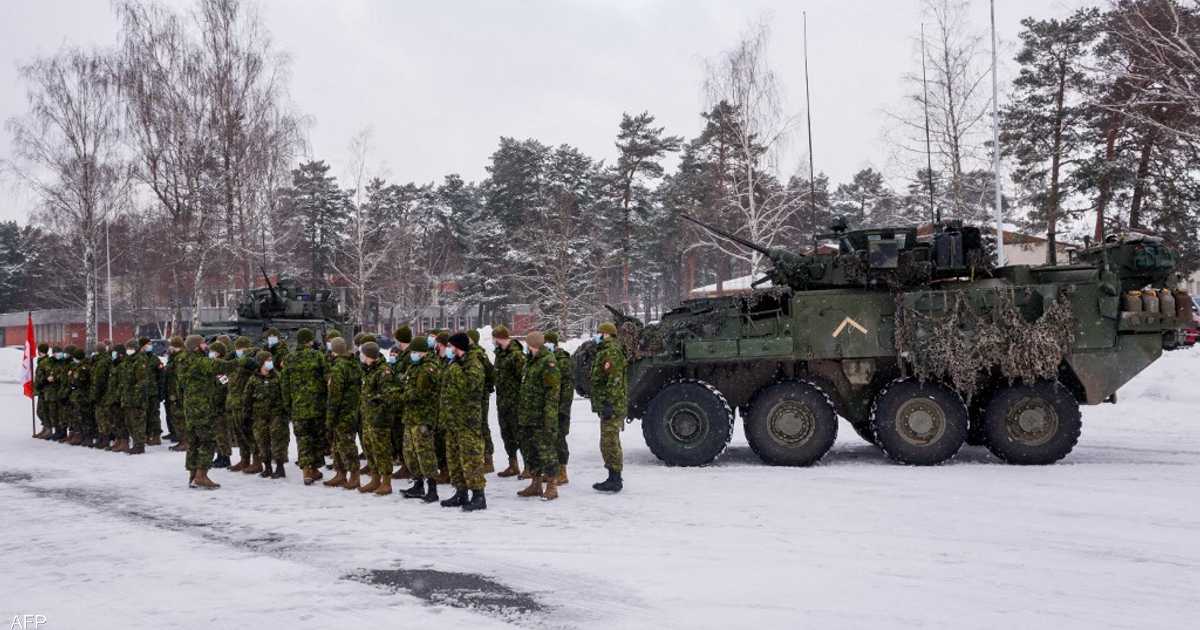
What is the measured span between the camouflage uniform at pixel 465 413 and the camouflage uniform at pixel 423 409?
37 cm

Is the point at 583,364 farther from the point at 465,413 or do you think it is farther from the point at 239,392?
the point at 239,392

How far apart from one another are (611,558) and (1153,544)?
3.88m

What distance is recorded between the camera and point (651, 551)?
6695 millimetres

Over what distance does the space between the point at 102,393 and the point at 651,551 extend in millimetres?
10472

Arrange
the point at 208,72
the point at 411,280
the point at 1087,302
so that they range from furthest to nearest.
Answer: the point at 411,280, the point at 208,72, the point at 1087,302

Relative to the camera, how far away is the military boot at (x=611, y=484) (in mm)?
9109

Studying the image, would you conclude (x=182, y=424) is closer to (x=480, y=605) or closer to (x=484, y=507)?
(x=484, y=507)

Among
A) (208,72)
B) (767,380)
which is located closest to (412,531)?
(767,380)

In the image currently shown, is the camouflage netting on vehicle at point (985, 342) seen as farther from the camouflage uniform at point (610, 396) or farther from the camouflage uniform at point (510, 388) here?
the camouflage uniform at point (510, 388)

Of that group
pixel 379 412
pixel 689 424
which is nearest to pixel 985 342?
pixel 689 424

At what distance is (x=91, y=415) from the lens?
47.2 ft

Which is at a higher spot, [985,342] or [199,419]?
[985,342]

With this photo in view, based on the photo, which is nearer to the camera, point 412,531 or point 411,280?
point 412,531

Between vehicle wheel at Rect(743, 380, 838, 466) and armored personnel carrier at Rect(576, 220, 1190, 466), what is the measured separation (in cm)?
2
